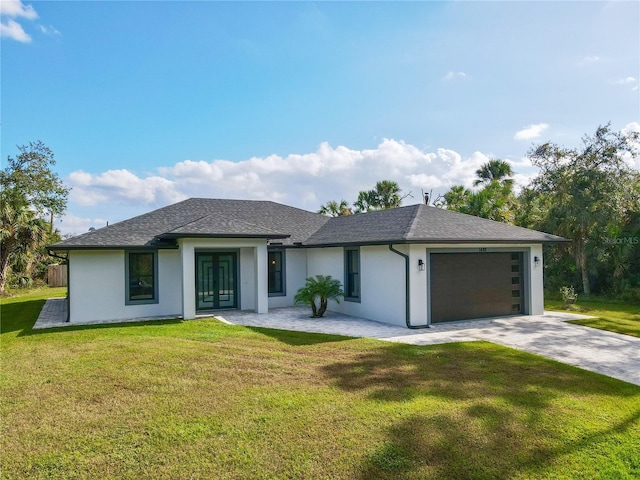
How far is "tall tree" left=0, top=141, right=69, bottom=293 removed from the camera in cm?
2319

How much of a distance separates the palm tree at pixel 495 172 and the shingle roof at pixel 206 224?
44.3 feet

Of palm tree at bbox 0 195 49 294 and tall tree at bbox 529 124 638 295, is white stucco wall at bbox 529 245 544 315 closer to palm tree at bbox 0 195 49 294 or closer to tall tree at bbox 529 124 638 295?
tall tree at bbox 529 124 638 295

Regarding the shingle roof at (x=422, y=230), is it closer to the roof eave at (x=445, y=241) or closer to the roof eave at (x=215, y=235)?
the roof eave at (x=445, y=241)

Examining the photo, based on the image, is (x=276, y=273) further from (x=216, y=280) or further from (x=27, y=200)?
(x=27, y=200)

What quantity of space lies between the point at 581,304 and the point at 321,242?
11745 mm

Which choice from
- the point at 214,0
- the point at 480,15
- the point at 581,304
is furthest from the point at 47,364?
the point at 581,304

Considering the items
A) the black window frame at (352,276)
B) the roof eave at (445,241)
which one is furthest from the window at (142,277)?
the black window frame at (352,276)

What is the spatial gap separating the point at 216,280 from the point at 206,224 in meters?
2.47

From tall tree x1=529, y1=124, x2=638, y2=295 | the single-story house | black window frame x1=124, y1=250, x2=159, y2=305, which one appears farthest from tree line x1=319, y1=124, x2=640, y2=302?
black window frame x1=124, y1=250, x2=159, y2=305

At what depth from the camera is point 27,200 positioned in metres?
29.7

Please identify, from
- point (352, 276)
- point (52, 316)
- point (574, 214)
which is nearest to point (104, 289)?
point (52, 316)

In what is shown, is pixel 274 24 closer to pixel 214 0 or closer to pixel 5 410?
pixel 214 0

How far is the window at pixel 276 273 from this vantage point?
16062 mm

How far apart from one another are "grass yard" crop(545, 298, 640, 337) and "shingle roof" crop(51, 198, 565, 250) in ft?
9.77
